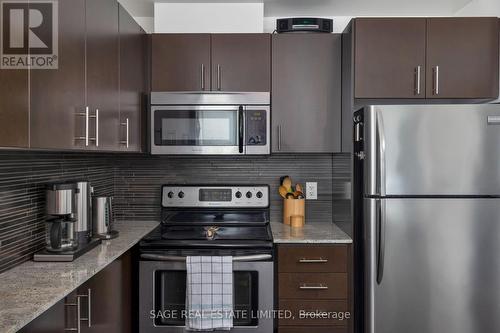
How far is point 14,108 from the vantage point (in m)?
1.14

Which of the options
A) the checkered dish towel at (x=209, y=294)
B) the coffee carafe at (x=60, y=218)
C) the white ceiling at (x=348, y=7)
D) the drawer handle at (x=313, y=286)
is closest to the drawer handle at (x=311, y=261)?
the drawer handle at (x=313, y=286)

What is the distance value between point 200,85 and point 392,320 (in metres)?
1.71

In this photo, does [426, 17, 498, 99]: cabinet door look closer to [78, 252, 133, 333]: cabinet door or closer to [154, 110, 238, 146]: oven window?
[154, 110, 238, 146]: oven window

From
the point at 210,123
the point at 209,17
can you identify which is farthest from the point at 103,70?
the point at 209,17

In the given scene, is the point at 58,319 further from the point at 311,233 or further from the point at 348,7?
the point at 348,7

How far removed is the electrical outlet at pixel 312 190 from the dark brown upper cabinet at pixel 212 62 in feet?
2.47

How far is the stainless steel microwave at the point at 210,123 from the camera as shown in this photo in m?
2.47

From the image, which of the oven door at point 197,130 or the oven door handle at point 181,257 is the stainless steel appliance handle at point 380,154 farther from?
the oven door at point 197,130

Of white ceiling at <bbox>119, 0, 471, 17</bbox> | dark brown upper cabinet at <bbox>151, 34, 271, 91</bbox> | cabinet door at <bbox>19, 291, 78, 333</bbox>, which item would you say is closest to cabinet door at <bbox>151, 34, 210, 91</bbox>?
dark brown upper cabinet at <bbox>151, 34, 271, 91</bbox>

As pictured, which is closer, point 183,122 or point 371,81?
point 371,81

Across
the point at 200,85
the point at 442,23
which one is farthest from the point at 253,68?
the point at 442,23

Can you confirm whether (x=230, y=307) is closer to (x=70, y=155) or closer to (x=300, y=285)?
(x=300, y=285)

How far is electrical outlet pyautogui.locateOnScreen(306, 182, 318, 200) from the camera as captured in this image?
9.25ft

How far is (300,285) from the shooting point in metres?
2.22
